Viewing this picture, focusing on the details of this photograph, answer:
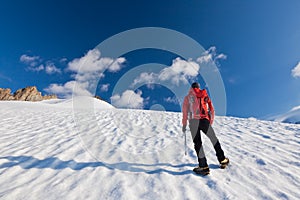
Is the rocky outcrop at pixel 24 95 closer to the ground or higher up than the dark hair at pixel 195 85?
higher up

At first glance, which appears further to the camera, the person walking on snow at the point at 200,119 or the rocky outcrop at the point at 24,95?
the rocky outcrop at the point at 24,95

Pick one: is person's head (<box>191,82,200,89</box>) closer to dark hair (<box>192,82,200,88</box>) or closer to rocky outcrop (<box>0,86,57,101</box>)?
dark hair (<box>192,82,200,88</box>)

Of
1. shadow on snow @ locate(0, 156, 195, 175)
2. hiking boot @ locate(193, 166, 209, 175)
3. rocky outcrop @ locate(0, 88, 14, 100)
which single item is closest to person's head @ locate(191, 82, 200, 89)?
hiking boot @ locate(193, 166, 209, 175)

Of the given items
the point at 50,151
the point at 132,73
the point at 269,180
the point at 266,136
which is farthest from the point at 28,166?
the point at 132,73

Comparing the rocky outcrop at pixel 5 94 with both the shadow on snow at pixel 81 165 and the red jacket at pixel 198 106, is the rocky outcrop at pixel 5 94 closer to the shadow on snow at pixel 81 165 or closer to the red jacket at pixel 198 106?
the shadow on snow at pixel 81 165

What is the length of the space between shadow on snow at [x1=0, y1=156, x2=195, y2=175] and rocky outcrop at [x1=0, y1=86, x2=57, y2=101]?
220ft

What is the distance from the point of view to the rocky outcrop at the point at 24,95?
5978 centimetres

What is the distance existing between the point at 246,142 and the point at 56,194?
6.16m

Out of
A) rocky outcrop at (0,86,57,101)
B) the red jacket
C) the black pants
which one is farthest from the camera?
rocky outcrop at (0,86,57,101)

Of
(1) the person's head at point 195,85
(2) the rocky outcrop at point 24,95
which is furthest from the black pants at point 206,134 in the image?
(2) the rocky outcrop at point 24,95

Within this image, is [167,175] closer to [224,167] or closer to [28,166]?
[224,167]

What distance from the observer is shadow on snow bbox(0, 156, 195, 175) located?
4.44 meters

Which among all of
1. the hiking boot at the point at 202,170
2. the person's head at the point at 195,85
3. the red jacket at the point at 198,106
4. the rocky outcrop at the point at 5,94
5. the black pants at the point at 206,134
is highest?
the rocky outcrop at the point at 5,94

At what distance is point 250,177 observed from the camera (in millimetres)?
3918
